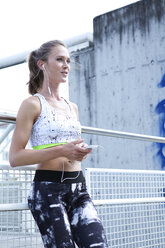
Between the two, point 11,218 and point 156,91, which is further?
point 156,91

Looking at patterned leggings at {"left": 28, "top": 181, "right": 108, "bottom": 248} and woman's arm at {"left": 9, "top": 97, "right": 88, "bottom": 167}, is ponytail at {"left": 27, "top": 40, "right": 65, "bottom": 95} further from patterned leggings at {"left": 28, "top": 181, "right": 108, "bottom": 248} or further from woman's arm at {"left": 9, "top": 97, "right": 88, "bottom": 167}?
patterned leggings at {"left": 28, "top": 181, "right": 108, "bottom": 248}

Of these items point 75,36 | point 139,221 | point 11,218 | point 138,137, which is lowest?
point 139,221

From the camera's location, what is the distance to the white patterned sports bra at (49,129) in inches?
68.6

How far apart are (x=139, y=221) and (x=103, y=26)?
5.09 metres

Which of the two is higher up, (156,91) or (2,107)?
(156,91)

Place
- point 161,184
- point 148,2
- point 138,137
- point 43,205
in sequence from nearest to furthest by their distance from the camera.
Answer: point 43,205
point 138,137
point 161,184
point 148,2

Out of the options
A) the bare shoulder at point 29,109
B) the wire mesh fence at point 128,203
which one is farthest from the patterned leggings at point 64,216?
the wire mesh fence at point 128,203

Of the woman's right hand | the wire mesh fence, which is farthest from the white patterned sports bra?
the wire mesh fence

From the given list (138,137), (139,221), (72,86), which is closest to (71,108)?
(138,137)

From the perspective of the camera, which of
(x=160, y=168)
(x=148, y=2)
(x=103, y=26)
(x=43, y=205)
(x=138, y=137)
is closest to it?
(x=43, y=205)

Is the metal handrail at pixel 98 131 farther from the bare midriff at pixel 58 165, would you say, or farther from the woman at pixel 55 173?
the bare midriff at pixel 58 165

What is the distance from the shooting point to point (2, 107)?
194cm

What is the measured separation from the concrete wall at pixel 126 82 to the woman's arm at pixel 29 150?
460cm

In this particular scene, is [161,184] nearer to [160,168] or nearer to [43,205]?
[43,205]
